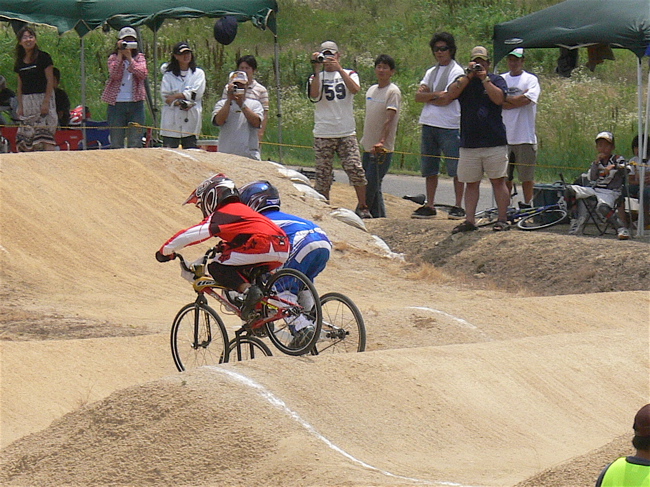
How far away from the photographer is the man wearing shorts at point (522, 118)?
14.8m

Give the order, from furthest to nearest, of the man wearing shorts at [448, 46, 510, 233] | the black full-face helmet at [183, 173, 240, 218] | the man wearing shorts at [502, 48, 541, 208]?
the man wearing shorts at [502, 48, 541, 208]
the man wearing shorts at [448, 46, 510, 233]
the black full-face helmet at [183, 173, 240, 218]

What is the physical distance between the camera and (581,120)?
2522 centimetres

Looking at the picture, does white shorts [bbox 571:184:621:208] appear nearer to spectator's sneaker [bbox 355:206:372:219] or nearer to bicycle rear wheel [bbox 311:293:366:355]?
spectator's sneaker [bbox 355:206:372:219]

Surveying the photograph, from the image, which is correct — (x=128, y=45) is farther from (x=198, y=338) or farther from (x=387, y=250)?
(x=198, y=338)

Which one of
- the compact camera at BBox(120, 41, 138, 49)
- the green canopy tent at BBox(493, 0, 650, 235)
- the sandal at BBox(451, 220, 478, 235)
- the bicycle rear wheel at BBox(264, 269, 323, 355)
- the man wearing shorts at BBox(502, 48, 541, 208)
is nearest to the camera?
the bicycle rear wheel at BBox(264, 269, 323, 355)

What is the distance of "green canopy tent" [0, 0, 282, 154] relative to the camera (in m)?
16.3

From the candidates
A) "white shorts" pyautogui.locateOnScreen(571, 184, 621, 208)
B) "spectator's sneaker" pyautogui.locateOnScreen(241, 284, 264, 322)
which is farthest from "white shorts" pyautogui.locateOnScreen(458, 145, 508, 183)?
"spectator's sneaker" pyautogui.locateOnScreen(241, 284, 264, 322)

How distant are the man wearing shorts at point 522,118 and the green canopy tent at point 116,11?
3928mm

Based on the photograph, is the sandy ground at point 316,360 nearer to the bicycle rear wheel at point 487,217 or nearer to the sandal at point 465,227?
the sandal at point 465,227

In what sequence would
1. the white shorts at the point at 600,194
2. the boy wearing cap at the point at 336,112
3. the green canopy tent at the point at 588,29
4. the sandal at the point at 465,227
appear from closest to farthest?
the green canopy tent at the point at 588,29
the white shorts at the point at 600,194
the sandal at the point at 465,227
the boy wearing cap at the point at 336,112

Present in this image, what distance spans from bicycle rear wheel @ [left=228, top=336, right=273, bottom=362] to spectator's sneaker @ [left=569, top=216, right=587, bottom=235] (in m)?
7.14

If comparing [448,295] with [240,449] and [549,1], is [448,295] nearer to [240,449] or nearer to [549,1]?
[240,449]

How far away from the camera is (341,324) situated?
8.30 meters

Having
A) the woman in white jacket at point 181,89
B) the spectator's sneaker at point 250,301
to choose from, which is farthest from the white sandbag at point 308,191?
the spectator's sneaker at point 250,301
